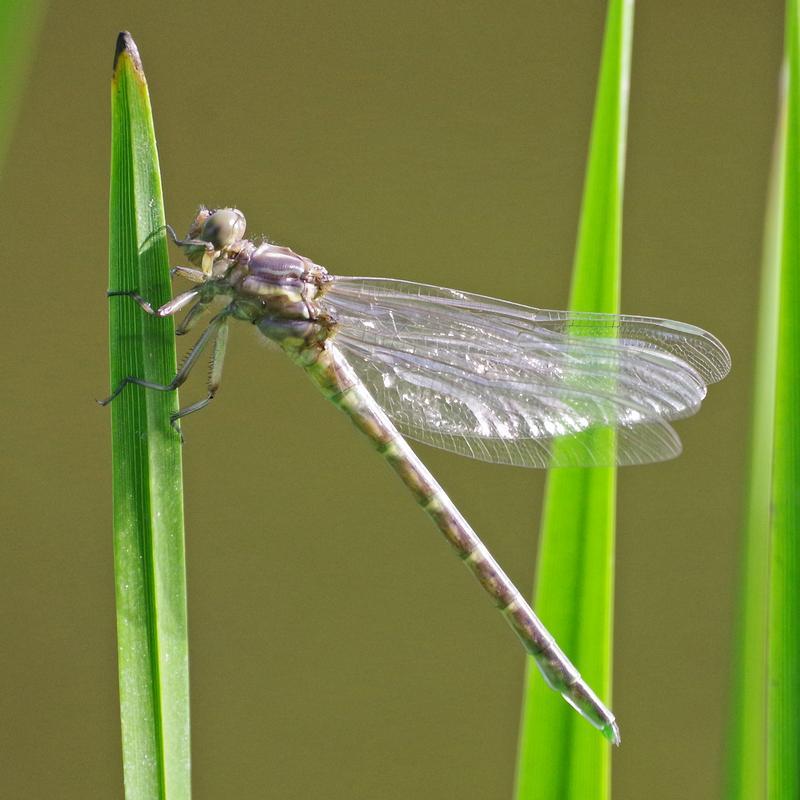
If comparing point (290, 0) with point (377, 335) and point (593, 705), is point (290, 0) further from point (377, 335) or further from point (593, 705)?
point (593, 705)

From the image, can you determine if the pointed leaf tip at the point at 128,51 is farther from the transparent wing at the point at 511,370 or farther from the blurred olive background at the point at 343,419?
the blurred olive background at the point at 343,419

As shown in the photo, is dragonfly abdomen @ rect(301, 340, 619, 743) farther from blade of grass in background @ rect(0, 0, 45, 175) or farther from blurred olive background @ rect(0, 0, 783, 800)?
blurred olive background @ rect(0, 0, 783, 800)

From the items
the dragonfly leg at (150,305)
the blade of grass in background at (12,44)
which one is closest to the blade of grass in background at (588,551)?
the dragonfly leg at (150,305)

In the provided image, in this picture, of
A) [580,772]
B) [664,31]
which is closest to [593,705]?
[580,772]

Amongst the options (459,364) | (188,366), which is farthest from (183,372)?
(459,364)

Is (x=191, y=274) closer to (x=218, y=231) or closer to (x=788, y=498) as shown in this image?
(x=218, y=231)
